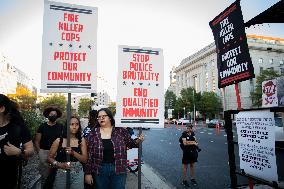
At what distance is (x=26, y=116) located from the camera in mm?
14578

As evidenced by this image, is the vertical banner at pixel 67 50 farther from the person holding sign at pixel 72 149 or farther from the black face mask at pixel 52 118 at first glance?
the black face mask at pixel 52 118

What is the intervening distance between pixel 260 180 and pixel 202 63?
8349 centimetres

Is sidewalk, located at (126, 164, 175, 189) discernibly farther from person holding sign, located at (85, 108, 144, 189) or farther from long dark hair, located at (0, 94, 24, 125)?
long dark hair, located at (0, 94, 24, 125)

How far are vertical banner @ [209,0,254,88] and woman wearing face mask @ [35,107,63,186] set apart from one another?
3.42 meters

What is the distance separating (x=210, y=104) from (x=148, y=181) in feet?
197

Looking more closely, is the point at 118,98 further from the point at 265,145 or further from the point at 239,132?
the point at 265,145

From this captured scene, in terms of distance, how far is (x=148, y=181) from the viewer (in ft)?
25.7

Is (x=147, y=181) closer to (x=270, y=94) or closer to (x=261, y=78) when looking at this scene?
(x=270, y=94)

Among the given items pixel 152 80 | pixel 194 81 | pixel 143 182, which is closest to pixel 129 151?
pixel 143 182

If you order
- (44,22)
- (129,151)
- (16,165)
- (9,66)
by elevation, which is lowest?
(129,151)

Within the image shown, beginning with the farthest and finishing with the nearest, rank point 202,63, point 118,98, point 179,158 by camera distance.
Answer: point 202,63
point 179,158
point 118,98

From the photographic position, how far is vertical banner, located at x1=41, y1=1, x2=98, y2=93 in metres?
3.70

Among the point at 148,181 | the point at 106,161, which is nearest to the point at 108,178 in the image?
the point at 106,161

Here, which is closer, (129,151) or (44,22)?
(44,22)
